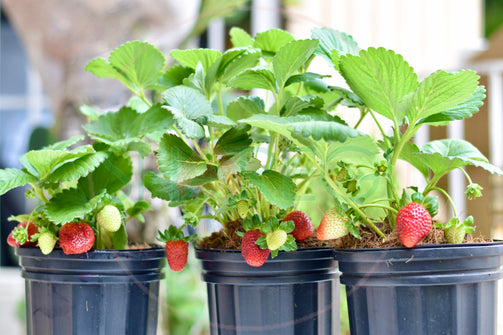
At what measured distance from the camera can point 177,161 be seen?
0.63 m

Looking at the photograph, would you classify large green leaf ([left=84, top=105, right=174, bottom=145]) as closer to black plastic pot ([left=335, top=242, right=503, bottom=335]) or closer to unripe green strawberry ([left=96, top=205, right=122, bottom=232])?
unripe green strawberry ([left=96, top=205, right=122, bottom=232])

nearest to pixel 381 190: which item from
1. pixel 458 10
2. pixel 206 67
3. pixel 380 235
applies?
pixel 380 235

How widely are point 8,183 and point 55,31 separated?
132cm

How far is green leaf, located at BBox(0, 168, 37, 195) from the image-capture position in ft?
2.20

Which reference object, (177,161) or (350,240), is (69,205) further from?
(350,240)

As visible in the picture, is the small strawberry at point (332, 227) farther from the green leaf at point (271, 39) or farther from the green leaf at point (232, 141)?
the green leaf at point (271, 39)

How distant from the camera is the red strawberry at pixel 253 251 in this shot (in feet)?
2.07

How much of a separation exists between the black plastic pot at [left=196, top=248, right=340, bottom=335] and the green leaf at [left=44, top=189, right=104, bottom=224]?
0.16 meters

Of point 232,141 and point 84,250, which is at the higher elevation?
point 232,141

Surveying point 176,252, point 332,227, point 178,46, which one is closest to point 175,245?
point 176,252

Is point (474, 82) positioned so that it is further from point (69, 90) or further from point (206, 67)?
point (69, 90)

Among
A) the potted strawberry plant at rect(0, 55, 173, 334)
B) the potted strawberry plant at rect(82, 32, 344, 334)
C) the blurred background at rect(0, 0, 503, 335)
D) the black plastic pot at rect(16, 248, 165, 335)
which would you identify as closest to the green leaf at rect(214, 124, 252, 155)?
the potted strawberry plant at rect(82, 32, 344, 334)

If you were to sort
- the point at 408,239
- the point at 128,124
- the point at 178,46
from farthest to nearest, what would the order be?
the point at 178,46 < the point at 128,124 < the point at 408,239

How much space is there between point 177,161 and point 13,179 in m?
0.23
